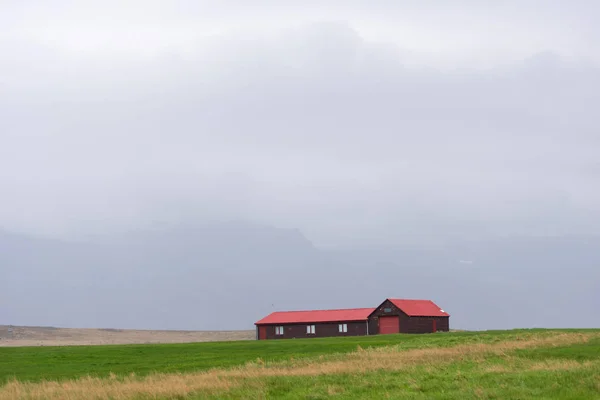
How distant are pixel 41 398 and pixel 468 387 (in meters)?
15.1

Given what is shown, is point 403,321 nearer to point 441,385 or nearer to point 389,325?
point 389,325

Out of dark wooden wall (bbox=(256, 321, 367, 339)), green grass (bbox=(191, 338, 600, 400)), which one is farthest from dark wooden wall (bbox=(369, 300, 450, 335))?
green grass (bbox=(191, 338, 600, 400))

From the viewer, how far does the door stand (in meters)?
105

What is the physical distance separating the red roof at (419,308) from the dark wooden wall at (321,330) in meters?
5.86

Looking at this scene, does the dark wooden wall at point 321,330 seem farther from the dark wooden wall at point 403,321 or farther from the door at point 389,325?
the door at point 389,325

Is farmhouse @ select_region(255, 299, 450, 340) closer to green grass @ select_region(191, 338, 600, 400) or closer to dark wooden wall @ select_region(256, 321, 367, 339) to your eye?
dark wooden wall @ select_region(256, 321, 367, 339)

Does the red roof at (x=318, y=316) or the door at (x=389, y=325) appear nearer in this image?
the door at (x=389, y=325)

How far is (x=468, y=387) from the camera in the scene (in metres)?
23.7

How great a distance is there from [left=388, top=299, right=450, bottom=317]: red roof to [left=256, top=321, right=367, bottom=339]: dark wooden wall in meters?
5.86

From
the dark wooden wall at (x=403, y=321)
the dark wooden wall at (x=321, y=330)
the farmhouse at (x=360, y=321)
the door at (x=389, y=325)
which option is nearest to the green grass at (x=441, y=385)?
the dark wooden wall at (x=403, y=321)

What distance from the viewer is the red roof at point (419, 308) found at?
350 feet

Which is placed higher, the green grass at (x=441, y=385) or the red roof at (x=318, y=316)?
the red roof at (x=318, y=316)

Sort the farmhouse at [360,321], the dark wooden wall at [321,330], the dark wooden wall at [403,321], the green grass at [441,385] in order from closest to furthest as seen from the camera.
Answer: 1. the green grass at [441,385]
2. the dark wooden wall at [403,321]
3. the farmhouse at [360,321]
4. the dark wooden wall at [321,330]

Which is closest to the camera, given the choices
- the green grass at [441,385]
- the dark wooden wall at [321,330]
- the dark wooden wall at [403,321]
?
the green grass at [441,385]
